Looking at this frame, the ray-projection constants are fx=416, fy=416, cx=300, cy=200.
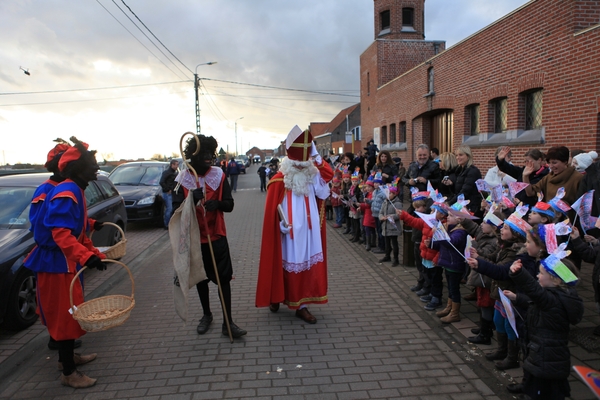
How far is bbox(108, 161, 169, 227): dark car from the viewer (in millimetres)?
11594

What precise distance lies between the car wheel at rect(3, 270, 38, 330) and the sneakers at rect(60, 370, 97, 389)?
153cm

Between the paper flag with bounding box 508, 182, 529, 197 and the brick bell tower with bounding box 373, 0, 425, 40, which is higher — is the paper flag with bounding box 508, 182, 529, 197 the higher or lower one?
the lower one

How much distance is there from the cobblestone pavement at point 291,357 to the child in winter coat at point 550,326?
1.69 ft

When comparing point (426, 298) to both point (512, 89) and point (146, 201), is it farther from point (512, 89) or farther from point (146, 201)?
point (146, 201)

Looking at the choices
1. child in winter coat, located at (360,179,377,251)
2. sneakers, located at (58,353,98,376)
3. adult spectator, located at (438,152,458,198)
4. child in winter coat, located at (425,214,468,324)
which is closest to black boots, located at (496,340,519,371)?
child in winter coat, located at (425,214,468,324)

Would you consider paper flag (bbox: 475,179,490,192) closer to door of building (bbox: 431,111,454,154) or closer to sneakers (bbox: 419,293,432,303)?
sneakers (bbox: 419,293,432,303)

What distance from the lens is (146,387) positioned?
11.6ft

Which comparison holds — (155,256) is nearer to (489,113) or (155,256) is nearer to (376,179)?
(376,179)

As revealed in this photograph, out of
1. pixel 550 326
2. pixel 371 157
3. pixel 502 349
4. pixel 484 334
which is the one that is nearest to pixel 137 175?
pixel 371 157

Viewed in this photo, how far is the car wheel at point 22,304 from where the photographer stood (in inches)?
181

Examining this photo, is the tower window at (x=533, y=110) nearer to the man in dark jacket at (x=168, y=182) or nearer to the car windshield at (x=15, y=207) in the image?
the man in dark jacket at (x=168, y=182)

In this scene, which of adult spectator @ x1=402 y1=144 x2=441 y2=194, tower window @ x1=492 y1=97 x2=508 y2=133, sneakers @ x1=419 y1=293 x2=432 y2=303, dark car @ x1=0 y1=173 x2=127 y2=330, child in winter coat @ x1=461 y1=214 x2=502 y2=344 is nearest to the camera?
child in winter coat @ x1=461 y1=214 x2=502 y2=344

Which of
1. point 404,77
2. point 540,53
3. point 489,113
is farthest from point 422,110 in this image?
point 540,53

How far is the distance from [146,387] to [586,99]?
30.2ft
